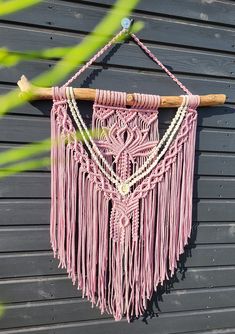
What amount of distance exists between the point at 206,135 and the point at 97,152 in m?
0.52

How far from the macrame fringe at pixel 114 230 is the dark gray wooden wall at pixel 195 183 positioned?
0.23 feet

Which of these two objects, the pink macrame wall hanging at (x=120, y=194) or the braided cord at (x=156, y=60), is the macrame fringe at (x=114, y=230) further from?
the braided cord at (x=156, y=60)

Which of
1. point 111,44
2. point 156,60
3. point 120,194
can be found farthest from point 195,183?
point 111,44

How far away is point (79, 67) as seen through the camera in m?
1.59

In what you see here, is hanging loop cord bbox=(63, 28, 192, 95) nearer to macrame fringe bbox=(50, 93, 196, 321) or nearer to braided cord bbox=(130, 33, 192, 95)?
braided cord bbox=(130, 33, 192, 95)

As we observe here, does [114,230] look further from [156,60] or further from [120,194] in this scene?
[156,60]

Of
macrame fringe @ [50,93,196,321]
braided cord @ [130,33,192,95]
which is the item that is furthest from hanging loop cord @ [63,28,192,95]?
macrame fringe @ [50,93,196,321]

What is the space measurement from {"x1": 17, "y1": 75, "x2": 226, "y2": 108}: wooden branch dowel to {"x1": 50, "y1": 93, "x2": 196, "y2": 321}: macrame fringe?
65 millimetres

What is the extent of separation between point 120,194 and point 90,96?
15.2 inches

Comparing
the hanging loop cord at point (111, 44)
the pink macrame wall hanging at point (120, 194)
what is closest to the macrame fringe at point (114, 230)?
the pink macrame wall hanging at point (120, 194)

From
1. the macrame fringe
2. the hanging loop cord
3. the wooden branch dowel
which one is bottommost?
the macrame fringe

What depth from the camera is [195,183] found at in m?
1.78

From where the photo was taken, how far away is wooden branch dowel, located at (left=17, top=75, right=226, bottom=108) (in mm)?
1472

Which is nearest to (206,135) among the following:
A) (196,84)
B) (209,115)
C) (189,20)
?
(209,115)
